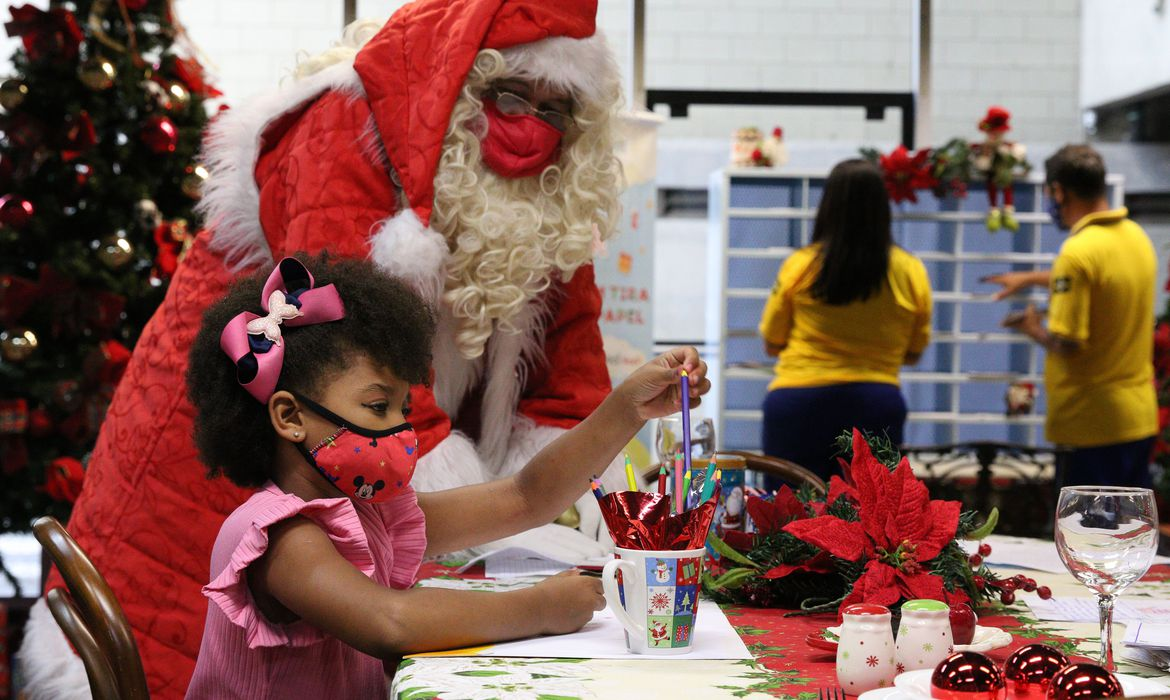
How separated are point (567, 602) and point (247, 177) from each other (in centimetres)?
113

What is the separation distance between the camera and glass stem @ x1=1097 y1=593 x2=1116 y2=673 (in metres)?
1.03

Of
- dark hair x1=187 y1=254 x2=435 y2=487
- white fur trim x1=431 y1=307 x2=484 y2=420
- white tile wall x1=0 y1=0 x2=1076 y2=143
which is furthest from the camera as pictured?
white tile wall x1=0 y1=0 x2=1076 y2=143

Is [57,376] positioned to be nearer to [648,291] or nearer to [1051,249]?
[648,291]

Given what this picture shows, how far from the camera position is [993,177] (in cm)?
554

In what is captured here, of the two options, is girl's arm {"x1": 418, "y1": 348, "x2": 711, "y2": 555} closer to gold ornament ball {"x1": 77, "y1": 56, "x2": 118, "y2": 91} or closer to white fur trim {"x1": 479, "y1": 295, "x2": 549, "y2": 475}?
white fur trim {"x1": 479, "y1": 295, "x2": 549, "y2": 475}

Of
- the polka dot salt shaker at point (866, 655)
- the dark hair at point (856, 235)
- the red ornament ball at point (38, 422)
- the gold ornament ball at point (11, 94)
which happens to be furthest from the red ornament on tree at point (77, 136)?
the polka dot salt shaker at point (866, 655)

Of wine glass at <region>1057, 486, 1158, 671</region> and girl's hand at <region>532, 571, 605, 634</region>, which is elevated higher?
wine glass at <region>1057, 486, 1158, 671</region>

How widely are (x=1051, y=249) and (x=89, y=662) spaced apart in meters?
5.33

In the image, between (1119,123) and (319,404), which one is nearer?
(319,404)

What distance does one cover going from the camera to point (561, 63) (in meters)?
1.96

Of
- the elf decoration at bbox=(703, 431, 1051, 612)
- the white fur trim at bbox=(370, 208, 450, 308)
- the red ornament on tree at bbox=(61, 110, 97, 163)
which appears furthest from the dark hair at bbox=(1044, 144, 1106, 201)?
the red ornament on tree at bbox=(61, 110, 97, 163)

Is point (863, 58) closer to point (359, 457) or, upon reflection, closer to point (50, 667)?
point (50, 667)

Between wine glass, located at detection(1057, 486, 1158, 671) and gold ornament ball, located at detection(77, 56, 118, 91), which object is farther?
gold ornament ball, located at detection(77, 56, 118, 91)

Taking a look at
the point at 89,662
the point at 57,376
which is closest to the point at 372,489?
the point at 89,662
